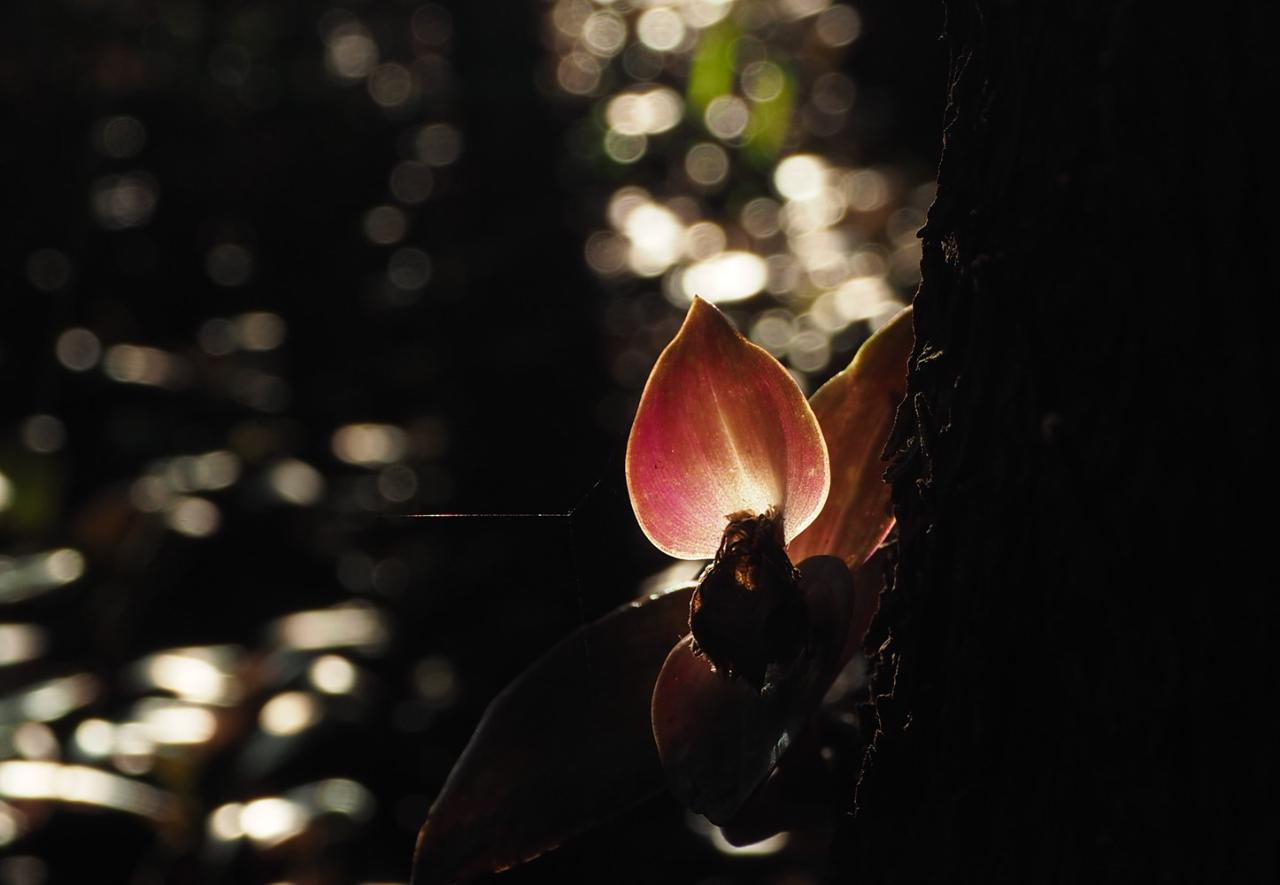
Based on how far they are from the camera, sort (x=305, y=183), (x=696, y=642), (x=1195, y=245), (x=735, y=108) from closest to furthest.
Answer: (x=1195, y=245) < (x=696, y=642) < (x=735, y=108) < (x=305, y=183)

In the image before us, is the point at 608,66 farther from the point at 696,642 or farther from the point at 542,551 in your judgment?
the point at 696,642

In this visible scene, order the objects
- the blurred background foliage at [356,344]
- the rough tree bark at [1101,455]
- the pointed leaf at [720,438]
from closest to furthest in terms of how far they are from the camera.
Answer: the rough tree bark at [1101,455] → the pointed leaf at [720,438] → the blurred background foliage at [356,344]

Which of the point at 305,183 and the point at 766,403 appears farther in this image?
the point at 305,183

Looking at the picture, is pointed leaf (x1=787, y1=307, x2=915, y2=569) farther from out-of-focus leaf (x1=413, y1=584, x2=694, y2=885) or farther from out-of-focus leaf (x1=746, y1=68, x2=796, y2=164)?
out-of-focus leaf (x1=746, y1=68, x2=796, y2=164)

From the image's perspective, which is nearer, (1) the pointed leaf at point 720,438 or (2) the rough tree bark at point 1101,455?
(2) the rough tree bark at point 1101,455

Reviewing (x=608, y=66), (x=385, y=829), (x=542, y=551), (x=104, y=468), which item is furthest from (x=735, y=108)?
(x=385, y=829)

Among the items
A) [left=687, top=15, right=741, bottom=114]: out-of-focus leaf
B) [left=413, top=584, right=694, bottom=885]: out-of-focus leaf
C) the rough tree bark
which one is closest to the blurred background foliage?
[left=687, top=15, right=741, bottom=114]: out-of-focus leaf

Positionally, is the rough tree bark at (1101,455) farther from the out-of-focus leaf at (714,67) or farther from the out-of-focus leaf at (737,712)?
the out-of-focus leaf at (714,67)

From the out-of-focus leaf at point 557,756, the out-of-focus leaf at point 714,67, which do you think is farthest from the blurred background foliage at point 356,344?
the out-of-focus leaf at point 557,756
